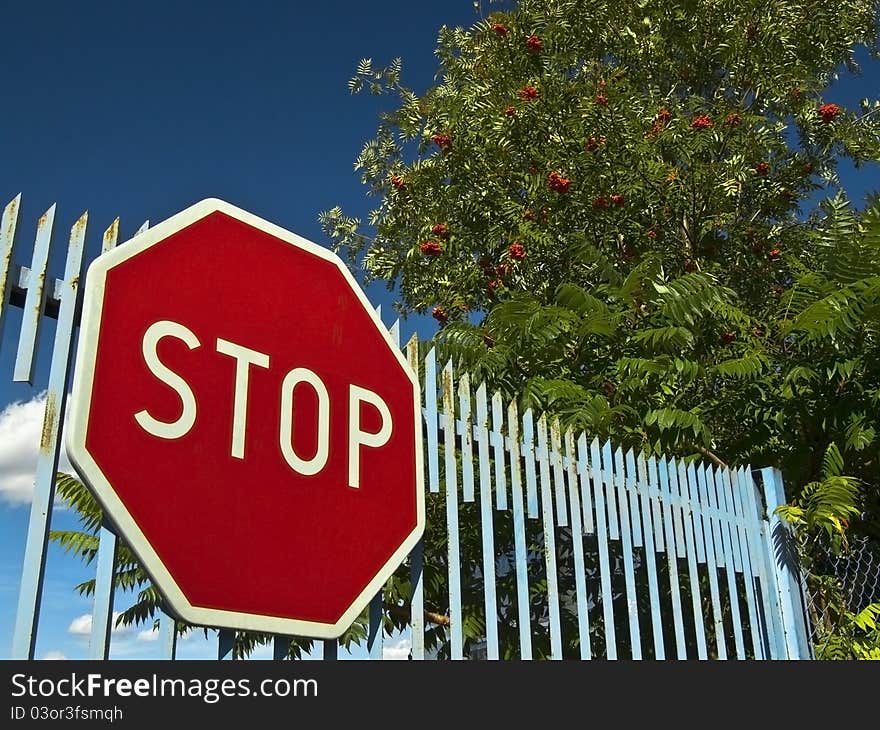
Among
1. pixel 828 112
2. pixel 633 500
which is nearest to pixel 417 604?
pixel 633 500

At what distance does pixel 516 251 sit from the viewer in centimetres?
844

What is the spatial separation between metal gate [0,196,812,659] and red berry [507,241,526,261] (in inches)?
139

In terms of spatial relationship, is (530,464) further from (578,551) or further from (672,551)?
(672,551)

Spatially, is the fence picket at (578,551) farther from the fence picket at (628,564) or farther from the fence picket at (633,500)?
the fence picket at (633,500)

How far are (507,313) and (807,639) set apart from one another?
2844 mm

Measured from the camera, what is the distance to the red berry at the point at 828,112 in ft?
31.6

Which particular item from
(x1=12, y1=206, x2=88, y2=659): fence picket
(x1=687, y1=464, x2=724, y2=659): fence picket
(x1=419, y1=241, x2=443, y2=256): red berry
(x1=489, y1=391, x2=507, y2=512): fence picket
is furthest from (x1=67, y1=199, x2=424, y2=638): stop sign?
(x1=419, y1=241, x2=443, y2=256): red berry

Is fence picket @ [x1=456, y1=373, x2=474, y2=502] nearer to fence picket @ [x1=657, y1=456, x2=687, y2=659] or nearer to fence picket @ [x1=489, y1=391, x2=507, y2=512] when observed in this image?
fence picket @ [x1=489, y1=391, x2=507, y2=512]

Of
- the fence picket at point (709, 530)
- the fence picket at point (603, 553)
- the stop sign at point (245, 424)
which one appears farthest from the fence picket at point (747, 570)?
the stop sign at point (245, 424)

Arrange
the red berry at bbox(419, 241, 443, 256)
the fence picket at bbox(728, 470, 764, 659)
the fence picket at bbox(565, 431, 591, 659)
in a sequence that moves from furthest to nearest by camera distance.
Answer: the red berry at bbox(419, 241, 443, 256), the fence picket at bbox(728, 470, 764, 659), the fence picket at bbox(565, 431, 591, 659)

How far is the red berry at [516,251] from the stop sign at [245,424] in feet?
17.7

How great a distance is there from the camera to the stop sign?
7.43 ft

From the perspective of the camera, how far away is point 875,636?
518cm

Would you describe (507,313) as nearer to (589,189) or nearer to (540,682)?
(540,682)
